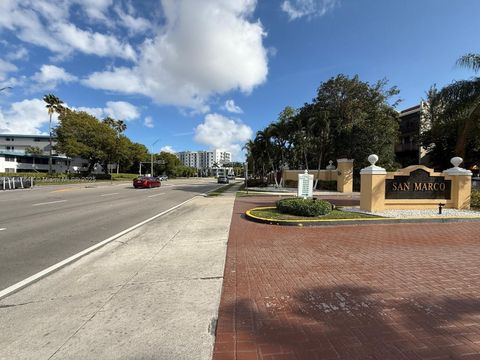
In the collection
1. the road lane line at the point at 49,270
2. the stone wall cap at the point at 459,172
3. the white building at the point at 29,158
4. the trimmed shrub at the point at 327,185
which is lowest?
the road lane line at the point at 49,270

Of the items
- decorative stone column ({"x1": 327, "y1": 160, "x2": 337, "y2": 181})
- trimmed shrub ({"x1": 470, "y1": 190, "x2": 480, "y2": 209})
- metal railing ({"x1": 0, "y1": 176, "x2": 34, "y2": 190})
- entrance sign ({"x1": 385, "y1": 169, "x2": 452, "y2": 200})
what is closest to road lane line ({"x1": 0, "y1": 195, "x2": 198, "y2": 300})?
entrance sign ({"x1": 385, "y1": 169, "x2": 452, "y2": 200})

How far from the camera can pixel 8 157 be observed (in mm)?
72250

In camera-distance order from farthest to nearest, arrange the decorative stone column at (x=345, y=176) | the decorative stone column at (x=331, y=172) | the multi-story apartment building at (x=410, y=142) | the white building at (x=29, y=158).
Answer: the white building at (x=29, y=158)
the multi-story apartment building at (x=410, y=142)
the decorative stone column at (x=331, y=172)
the decorative stone column at (x=345, y=176)

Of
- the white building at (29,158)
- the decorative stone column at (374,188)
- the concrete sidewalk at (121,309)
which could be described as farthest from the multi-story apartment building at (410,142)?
the white building at (29,158)

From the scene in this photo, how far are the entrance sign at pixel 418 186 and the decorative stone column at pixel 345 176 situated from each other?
14.8 meters

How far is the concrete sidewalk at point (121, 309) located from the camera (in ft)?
10.7

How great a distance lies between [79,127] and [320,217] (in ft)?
216

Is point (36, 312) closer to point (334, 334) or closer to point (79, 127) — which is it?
point (334, 334)

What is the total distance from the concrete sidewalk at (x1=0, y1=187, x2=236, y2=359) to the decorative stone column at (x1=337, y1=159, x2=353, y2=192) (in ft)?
80.0

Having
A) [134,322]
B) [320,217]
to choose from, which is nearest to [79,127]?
[320,217]

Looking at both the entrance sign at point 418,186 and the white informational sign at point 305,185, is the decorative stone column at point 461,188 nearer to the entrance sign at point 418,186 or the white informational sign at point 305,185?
the entrance sign at point 418,186

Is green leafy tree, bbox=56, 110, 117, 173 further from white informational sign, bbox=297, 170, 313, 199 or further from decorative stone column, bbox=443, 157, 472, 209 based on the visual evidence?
decorative stone column, bbox=443, 157, 472, 209

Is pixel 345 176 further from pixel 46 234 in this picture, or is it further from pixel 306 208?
pixel 46 234

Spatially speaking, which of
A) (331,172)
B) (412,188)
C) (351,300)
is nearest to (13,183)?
(331,172)
